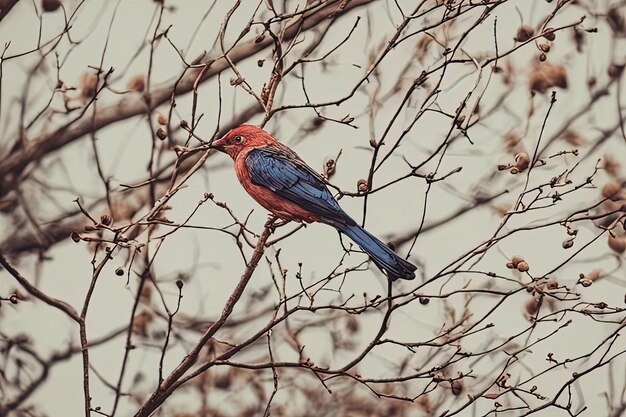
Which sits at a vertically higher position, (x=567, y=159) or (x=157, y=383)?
(x=567, y=159)

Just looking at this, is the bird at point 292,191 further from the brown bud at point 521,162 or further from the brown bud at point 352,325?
the brown bud at point 521,162

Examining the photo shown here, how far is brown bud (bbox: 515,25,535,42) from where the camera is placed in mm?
2123

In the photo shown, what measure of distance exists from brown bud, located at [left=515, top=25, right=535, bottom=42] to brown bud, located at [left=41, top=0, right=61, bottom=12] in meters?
1.03

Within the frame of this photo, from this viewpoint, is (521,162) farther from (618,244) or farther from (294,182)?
(294,182)

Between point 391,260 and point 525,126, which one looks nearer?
point 391,260

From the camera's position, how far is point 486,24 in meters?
2.13

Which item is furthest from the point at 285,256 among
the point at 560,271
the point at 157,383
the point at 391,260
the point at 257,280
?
the point at 560,271

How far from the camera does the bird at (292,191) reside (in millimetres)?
1970

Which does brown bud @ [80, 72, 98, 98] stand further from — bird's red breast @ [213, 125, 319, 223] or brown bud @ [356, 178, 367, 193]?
brown bud @ [356, 178, 367, 193]

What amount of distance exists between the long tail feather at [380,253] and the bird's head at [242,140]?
0.24 m

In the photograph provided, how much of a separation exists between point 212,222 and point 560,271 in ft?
2.48

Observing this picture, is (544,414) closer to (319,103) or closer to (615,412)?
(615,412)

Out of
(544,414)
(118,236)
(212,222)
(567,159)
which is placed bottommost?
(544,414)

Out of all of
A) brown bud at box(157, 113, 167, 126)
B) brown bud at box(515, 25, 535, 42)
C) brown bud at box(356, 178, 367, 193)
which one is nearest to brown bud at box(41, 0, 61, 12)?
brown bud at box(157, 113, 167, 126)
